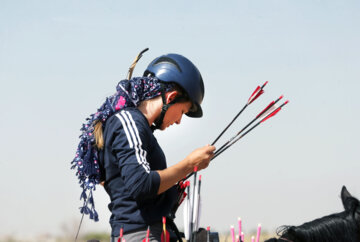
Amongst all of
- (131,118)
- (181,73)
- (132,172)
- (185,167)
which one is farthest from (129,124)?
(181,73)

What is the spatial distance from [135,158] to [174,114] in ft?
1.87

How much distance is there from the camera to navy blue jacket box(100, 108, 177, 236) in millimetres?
2771

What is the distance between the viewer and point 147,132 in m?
2.93

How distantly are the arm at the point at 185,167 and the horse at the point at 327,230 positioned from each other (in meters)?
0.84

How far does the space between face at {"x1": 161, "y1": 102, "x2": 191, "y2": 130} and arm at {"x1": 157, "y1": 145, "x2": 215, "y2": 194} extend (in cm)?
37

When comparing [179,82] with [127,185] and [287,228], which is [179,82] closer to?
[127,185]

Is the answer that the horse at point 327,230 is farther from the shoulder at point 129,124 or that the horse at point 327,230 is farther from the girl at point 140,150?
the shoulder at point 129,124

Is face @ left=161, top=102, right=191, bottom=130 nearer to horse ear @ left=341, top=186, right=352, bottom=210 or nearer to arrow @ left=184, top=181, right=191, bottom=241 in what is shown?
arrow @ left=184, top=181, right=191, bottom=241

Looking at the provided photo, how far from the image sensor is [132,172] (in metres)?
2.77

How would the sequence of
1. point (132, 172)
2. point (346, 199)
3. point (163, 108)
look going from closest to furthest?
point (132, 172), point (163, 108), point (346, 199)

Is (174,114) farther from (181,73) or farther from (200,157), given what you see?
(200,157)

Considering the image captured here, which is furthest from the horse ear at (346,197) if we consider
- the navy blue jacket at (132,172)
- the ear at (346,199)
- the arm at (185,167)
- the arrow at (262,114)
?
the navy blue jacket at (132,172)

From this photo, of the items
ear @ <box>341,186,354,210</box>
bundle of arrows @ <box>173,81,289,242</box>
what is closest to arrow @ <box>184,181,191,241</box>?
bundle of arrows @ <box>173,81,289,242</box>

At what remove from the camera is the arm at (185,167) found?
2824 millimetres
